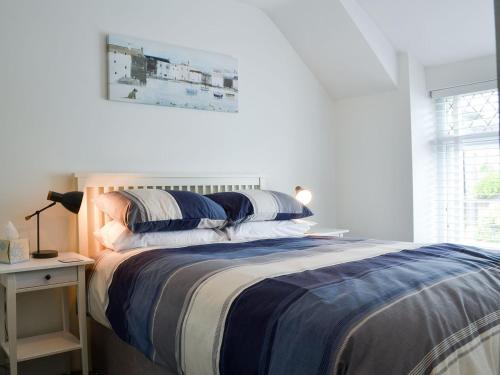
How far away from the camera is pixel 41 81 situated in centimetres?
253

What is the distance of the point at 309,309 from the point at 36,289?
1.47 metres

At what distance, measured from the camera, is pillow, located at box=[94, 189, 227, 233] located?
231 centimetres

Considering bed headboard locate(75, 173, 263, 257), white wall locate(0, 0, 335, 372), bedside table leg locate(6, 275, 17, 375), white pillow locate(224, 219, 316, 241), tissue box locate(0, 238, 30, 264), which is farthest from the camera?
white pillow locate(224, 219, 316, 241)

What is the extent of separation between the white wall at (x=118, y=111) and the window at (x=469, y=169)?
45.7 inches

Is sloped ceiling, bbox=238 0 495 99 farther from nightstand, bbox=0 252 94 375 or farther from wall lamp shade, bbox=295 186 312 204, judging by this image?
nightstand, bbox=0 252 94 375

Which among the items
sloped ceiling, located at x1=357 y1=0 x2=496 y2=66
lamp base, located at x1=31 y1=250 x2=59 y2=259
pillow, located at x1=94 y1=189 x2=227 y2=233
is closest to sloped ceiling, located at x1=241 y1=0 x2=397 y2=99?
sloped ceiling, located at x1=357 y1=0 x2=496 y2=66

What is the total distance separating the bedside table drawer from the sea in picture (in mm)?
1106

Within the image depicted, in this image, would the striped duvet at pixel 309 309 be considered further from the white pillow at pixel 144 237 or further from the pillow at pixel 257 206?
the pillow at pixel 257 206

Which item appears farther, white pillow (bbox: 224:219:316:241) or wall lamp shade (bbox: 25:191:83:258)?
white pillow (bbox: 224:219:316:241)

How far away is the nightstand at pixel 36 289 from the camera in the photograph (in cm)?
204

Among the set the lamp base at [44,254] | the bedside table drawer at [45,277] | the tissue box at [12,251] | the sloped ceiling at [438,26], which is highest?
the sloped ceiling at [438,26]

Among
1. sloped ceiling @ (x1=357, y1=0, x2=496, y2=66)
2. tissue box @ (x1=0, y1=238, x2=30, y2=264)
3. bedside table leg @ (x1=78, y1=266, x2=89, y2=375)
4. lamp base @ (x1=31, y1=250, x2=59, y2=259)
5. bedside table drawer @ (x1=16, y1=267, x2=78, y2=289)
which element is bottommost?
bedside table leg @ (x1=78, y1=266, x2=89, y2=375)

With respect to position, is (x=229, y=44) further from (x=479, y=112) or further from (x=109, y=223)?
(x=479, y=112)

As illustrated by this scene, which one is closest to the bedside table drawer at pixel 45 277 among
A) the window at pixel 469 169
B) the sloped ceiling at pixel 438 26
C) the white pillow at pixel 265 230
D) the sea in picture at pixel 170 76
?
the white pillow at pixel 265 230
